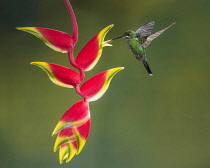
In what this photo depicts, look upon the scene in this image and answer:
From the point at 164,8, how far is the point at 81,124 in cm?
78

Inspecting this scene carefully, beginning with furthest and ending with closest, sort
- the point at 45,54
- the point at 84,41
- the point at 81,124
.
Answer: the point at 84,41 → the point at 45,54 → the point at 81,124

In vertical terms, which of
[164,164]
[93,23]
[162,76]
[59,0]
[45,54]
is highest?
[59,0]

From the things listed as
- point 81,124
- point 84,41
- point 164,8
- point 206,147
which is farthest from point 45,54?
point 206,147

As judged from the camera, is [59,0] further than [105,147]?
No

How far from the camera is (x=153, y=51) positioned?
1.65 metres

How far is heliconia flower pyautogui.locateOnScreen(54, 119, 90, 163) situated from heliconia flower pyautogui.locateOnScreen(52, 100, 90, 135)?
2 cm

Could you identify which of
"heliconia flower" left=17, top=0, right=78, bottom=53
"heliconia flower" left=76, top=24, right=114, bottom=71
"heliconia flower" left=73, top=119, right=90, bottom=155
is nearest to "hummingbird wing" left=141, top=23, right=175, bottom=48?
"heliconia flower" left=76, top=24, right=114, bottom=71

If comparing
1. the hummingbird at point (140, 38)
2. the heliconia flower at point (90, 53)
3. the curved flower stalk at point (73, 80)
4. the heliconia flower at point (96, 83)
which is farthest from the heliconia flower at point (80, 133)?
the hummingbird at point (140, 38)

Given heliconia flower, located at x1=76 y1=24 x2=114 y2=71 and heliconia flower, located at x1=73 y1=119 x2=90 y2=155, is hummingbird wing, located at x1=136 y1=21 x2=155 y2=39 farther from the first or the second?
heliconia flower, located at x1=73 y1=119 x2=90 y2=155

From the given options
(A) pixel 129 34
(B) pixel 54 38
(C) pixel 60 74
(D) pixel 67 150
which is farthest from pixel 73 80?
(A) pixel 129 34

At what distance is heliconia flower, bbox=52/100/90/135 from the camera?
50.8 inches

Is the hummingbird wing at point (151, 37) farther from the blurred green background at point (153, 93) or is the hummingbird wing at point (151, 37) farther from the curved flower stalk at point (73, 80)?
the curved flower stalk at point (73, 80)

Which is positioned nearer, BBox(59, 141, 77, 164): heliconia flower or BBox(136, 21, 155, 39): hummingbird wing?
BBox(59, 141, 77, 164): heliconia flower

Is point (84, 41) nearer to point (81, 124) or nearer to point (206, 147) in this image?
point (81, 124)
